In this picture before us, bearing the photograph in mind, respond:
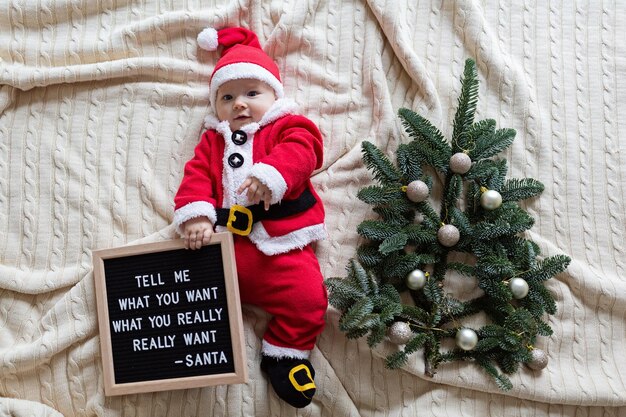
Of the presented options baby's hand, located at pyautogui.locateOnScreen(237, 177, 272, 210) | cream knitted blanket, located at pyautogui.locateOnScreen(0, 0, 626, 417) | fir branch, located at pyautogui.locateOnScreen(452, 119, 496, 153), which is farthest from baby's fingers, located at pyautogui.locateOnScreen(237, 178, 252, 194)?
fir branch, located at pyautogui.locateOnScreen(452, 119, 496, 153)

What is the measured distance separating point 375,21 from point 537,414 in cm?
94

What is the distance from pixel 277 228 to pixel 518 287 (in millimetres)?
500

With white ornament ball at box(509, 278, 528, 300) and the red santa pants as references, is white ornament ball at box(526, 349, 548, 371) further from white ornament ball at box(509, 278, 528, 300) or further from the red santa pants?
the red santa pants

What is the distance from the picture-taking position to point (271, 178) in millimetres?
1163

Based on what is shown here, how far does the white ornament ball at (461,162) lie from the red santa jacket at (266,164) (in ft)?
0.91

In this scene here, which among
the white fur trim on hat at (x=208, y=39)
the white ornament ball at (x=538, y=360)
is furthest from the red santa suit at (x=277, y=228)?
the white ornament ball at (x=538, y=360)

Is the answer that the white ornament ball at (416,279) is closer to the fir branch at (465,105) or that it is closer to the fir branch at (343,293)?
the fir branch at (343,293)

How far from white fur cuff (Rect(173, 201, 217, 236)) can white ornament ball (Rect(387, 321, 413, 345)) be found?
1.40 ft

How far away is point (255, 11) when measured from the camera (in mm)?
1402

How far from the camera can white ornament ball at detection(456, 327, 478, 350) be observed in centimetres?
121

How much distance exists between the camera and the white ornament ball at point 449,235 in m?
1.22

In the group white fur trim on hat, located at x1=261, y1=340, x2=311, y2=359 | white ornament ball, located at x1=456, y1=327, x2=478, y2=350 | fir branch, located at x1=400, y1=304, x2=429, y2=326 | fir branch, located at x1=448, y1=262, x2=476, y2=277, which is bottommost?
white ornament ball, located at x1=456, y1=327, x2=478, y2=350

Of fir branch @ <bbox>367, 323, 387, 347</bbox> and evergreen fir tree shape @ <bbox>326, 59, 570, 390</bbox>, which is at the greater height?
evergreen fir tree shape @ <bbox>326, 59, 570, 390</bbox>

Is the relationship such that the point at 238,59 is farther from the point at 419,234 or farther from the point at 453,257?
the point at 453,257
